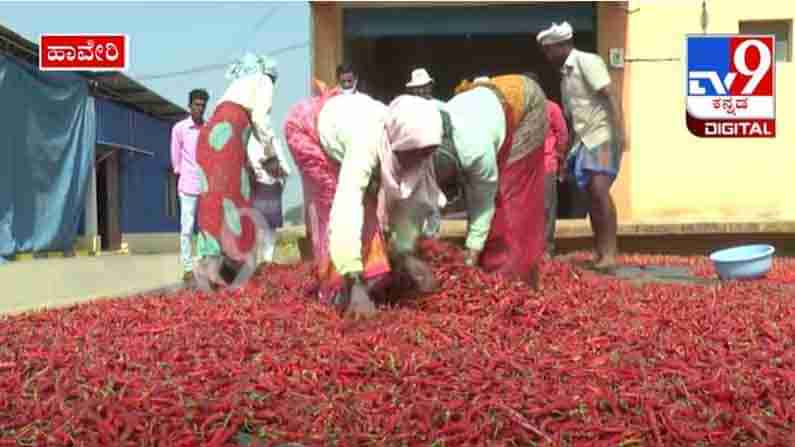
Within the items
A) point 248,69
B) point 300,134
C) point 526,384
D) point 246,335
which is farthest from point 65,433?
point 248,69

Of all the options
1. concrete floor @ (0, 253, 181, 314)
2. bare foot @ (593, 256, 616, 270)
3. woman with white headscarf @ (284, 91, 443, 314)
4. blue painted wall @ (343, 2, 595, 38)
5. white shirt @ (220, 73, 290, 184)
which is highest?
blue painted wall @ (343, 2, 595, 38)

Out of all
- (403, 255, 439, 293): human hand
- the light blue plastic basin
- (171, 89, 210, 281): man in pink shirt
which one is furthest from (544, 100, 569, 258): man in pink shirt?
(403, 255, 439, 293): human hand

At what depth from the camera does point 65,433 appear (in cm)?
300

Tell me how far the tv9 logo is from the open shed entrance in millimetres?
1429

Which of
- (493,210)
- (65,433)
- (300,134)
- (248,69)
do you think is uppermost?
(248,69)

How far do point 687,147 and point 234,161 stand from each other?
312 inches

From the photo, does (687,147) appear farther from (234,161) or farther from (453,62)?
(234,161)

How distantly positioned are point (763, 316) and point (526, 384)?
1.58 metres

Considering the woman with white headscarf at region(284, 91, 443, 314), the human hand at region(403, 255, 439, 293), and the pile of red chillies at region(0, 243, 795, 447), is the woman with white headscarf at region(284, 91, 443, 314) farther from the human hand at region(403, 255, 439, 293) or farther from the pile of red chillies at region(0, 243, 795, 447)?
the pile of red chillies at region(0, 243, 795, 447)

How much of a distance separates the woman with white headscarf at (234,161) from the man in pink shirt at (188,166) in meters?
1.72

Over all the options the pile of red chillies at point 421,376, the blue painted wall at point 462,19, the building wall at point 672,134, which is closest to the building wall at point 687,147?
the building wall at point 672,134

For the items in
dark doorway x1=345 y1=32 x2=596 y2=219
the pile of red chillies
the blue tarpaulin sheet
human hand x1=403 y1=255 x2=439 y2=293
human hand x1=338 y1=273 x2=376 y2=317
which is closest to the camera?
the pile of red chillies

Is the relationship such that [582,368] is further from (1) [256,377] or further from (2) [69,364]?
(2) [69,364]

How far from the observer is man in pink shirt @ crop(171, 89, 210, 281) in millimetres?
8398
